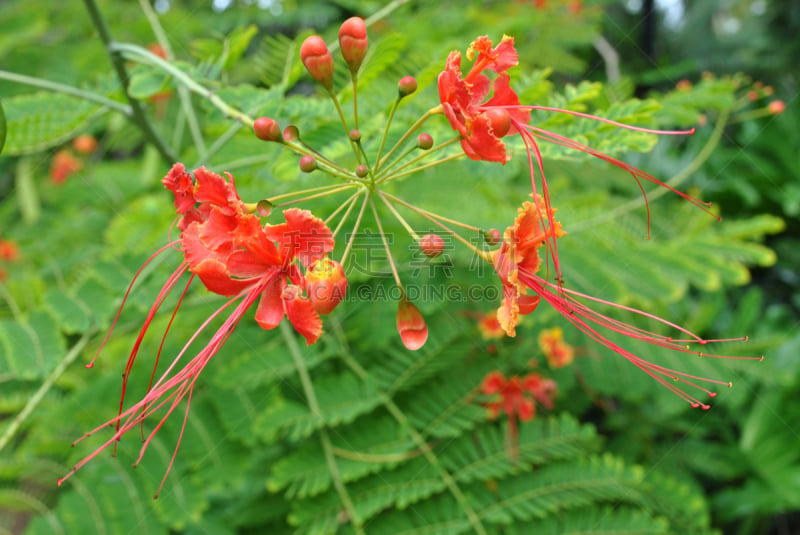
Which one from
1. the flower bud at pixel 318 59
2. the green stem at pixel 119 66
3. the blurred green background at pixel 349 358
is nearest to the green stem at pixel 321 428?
the blurred green background at pixel 349 358

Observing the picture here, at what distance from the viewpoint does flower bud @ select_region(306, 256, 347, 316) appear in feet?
3.48

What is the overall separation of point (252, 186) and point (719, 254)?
204 centimetres

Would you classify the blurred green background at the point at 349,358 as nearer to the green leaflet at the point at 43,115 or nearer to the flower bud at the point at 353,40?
the green leaflet at the point at 43,115

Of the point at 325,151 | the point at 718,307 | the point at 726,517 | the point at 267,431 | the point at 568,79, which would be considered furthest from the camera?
the point at 568,79

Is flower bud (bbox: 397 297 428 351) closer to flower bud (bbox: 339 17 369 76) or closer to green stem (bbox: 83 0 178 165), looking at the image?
flower bud (bbox: 339 17 369 76)

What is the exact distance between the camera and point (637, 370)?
2600mm

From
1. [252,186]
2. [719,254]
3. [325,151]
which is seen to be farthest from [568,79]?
[325,151]

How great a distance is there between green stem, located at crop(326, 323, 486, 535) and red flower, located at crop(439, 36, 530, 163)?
119cm

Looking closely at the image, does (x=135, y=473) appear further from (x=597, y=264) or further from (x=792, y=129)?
(x=792, y=129)

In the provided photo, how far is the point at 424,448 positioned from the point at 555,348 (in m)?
0.97

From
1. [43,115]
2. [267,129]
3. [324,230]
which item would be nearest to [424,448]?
[324,230]

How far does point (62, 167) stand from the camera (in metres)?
4.66

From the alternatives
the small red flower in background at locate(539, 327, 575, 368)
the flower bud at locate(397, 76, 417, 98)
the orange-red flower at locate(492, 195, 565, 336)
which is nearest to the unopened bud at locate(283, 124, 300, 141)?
the flower bud at locate(397, 76, 417, 98)

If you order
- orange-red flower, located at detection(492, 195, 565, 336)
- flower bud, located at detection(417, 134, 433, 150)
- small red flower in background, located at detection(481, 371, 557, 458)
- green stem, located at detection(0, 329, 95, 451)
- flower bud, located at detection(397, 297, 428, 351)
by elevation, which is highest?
flower bud, located at detection(417, 134, 433, 150)
